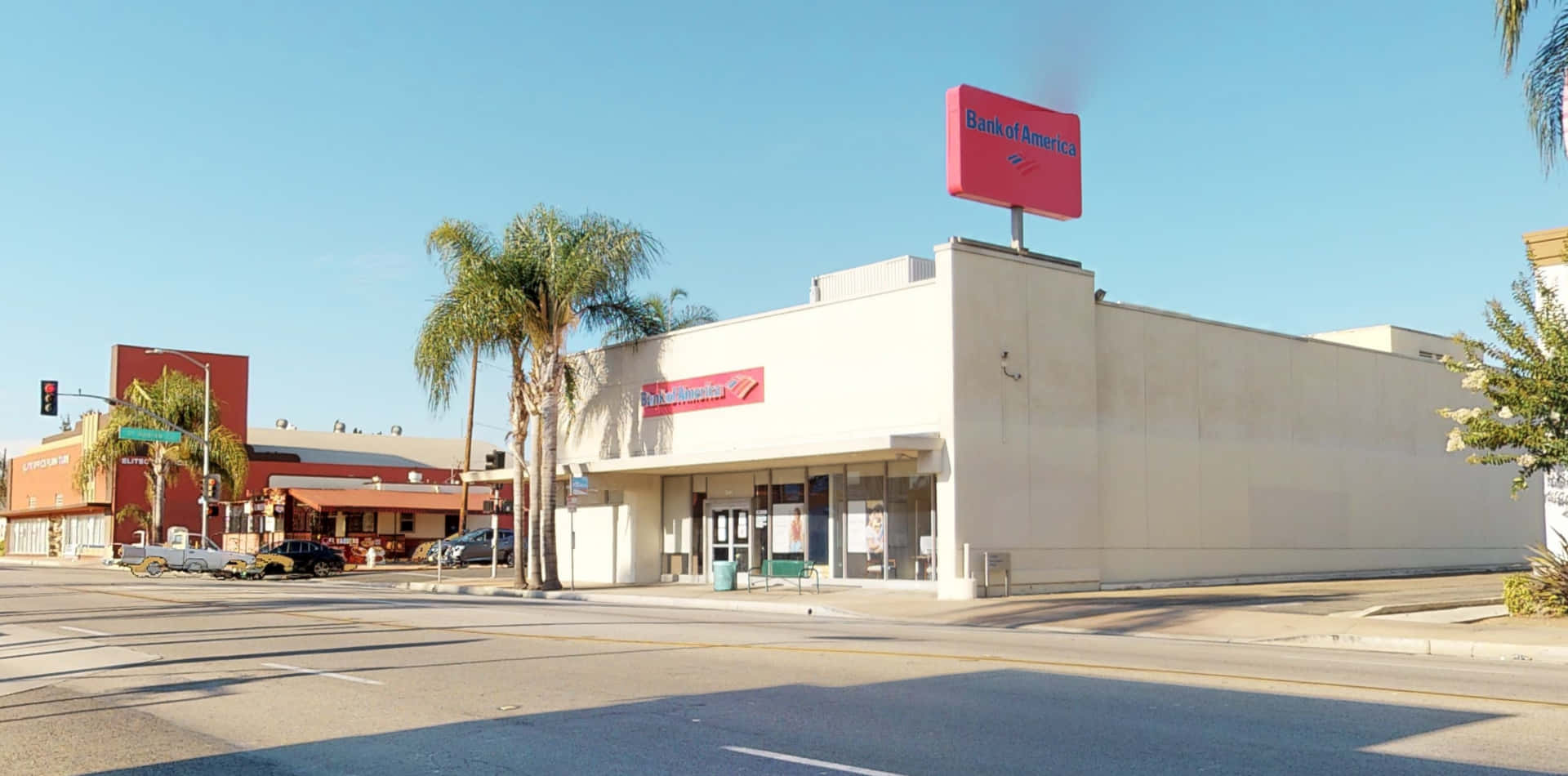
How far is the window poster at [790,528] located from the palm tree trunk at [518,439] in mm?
7467

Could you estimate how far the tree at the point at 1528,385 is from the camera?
21.0 meters

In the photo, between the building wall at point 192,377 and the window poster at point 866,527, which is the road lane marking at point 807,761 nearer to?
the window poster at point 866,527

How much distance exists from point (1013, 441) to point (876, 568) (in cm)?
468

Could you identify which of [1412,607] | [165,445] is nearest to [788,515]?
[1412,607]

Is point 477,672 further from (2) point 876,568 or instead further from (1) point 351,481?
(1) point 351,481

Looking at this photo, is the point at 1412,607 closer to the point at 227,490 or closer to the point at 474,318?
the point at 474,318

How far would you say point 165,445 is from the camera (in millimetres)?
60156

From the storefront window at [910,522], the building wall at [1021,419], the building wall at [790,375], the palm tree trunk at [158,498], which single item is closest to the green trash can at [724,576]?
the building wall at [790,375]

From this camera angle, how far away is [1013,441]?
30.8 m

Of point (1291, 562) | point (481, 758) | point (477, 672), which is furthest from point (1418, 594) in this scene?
point (481, 758)

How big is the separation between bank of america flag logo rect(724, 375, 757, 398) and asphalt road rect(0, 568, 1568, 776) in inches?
611

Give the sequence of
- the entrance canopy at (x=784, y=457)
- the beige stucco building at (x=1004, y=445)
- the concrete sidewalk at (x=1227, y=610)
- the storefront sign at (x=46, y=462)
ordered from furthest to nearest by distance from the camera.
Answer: the storefront sign at (x=46, y=462) → the beige stucco building at (x=1004, y=445) → the entrance canopy at (x=784, y=457) → the concrete sidewalk at (x=1227, y=610)

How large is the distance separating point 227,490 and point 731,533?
4062 centimetres

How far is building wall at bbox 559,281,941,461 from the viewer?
102 feet
